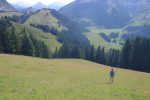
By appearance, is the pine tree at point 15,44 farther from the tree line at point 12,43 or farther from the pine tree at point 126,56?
the pine tree at point 126,56

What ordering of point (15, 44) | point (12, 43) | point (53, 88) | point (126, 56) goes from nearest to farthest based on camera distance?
point (53, 88) < point (12, 43) < point (15, 44) < point (126, 56)

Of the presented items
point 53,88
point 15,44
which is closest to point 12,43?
A: point 15,44

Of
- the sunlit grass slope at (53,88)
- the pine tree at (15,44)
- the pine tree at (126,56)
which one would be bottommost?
the pine tree at (126,56)

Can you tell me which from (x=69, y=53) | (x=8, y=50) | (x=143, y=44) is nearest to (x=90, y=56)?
(x=69, y=53)

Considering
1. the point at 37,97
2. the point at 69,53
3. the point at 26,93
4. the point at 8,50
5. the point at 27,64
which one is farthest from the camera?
the point at 69,53

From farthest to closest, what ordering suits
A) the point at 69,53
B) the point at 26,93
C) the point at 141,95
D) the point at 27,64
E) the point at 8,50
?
1. the point at 69,53
2. the point at 8,50
3. the point at 27,64
4. the point at 141,95
5. the point at 26,93

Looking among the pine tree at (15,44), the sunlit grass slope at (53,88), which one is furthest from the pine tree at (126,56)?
the sunlit grass slope at (53,88)

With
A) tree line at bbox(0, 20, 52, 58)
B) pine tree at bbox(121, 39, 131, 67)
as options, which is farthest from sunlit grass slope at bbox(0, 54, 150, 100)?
pine tree at bbox(121, 39, 131, 67)

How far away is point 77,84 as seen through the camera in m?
42.4

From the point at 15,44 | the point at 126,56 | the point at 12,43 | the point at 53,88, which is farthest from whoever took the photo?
the point at 126,56

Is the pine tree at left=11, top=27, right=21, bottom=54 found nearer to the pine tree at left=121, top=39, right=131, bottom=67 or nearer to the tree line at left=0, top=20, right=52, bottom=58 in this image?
the tree line at left=0, top=20, right=52, bottom=58

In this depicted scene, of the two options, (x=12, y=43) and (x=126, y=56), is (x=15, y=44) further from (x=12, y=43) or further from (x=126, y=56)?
(x=126, y=56)

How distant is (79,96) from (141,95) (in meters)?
8.10

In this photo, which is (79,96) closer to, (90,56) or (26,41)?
(26,41)
